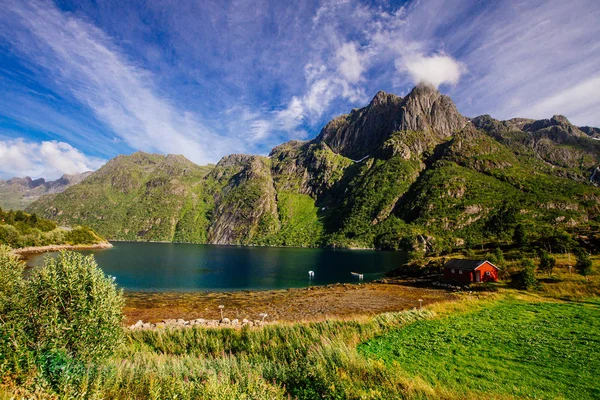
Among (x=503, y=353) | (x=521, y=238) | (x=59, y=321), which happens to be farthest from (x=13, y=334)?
(x=521, y=238)

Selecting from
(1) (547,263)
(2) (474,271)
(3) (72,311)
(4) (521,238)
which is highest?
(4) (521,238)

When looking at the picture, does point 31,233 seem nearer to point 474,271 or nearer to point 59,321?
point 59,321

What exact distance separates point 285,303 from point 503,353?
4152 centimetres

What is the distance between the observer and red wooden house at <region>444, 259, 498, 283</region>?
2579 inches

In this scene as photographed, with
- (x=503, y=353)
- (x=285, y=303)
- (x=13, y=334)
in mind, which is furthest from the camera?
(x=285, y=303)

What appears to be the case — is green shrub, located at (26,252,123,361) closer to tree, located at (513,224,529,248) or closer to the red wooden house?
the red wooden house

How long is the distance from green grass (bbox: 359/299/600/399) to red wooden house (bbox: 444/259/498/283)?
37.2 meters

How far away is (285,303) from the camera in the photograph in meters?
55.4

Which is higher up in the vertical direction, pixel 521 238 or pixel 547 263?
pixel 521 238

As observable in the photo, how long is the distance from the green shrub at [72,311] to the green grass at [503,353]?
14208mm

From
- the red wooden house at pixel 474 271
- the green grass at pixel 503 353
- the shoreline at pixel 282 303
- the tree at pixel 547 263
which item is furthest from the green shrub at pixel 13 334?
the tree at pixel 547 263

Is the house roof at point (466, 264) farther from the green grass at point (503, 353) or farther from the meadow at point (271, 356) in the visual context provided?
the meadow at point (271, 356)

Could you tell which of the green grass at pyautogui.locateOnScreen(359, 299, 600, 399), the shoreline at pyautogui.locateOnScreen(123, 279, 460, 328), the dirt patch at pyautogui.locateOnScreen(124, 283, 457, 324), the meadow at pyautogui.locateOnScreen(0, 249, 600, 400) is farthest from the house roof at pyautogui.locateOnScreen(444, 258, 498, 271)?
the meadow at pyautogui.locateOnScreen(0, 249, 600, 400)

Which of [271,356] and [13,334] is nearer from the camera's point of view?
[13,334]
